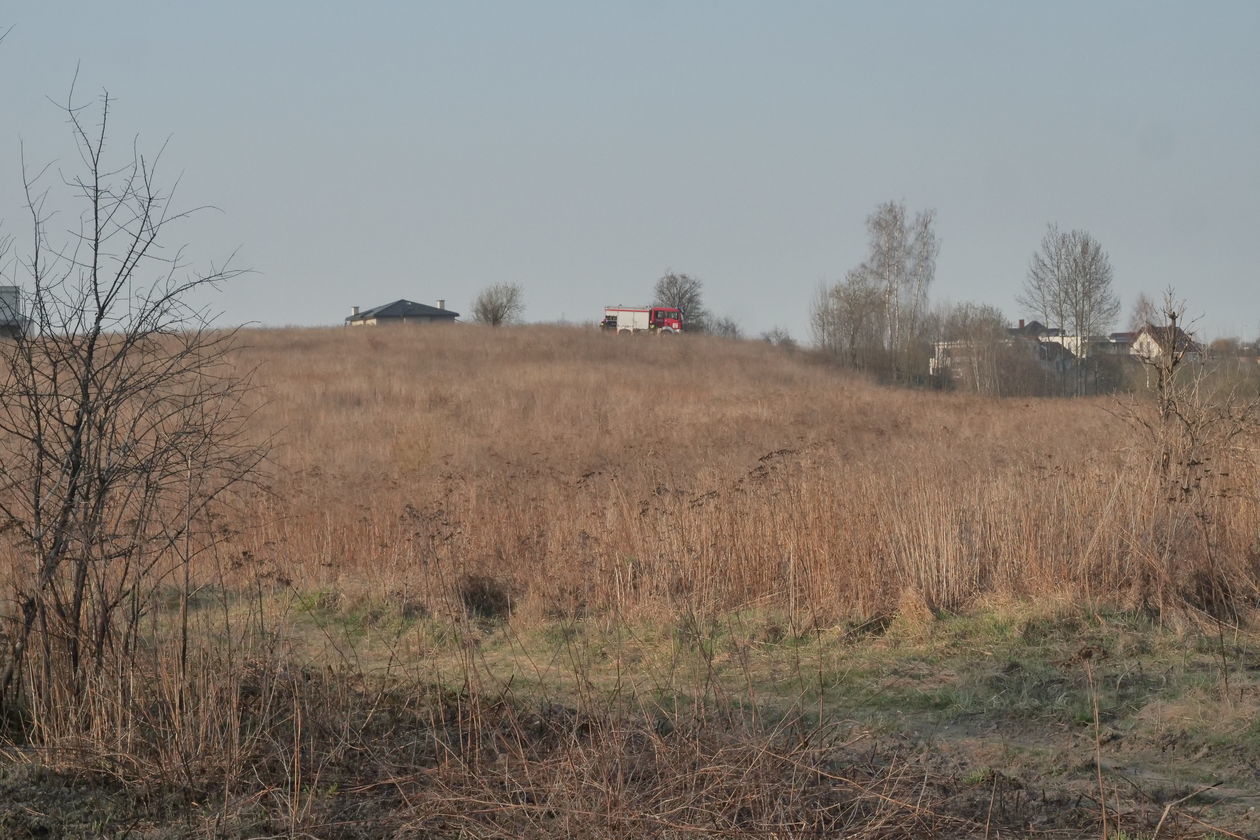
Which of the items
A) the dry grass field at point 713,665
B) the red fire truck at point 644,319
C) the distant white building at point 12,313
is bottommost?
the dry grass field at point 713,665

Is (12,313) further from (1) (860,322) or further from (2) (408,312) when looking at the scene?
(2) (408,312)

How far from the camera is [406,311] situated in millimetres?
76438

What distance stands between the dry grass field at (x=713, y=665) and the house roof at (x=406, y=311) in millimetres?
62191

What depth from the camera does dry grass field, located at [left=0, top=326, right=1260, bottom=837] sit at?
3.67 meters

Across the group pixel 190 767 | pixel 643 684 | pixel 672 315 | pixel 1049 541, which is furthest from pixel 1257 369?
pixel 672 315

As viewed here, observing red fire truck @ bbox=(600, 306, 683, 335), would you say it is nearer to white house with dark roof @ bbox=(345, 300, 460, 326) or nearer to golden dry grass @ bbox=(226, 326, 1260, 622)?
white house with dark roof @ bbox=(345, 300, 460, 326)

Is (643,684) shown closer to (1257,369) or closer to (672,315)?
(1257,369)

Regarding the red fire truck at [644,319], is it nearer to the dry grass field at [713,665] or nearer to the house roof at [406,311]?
the house roof at [406,311]

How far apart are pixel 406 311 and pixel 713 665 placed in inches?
2864

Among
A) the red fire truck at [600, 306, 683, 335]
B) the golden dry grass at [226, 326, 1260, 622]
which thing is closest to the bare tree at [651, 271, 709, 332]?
the red fire truck at [600, 306, 683, 335]

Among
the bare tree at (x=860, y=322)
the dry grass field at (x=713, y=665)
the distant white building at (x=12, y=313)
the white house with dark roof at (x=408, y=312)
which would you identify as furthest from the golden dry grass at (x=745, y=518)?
the white house with dark roof at (x=408, y=312)

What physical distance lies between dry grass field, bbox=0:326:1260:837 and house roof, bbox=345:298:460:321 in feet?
204

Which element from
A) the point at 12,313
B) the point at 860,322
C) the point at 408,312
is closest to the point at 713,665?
the point at 12,313

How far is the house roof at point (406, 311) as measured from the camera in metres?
75.6
